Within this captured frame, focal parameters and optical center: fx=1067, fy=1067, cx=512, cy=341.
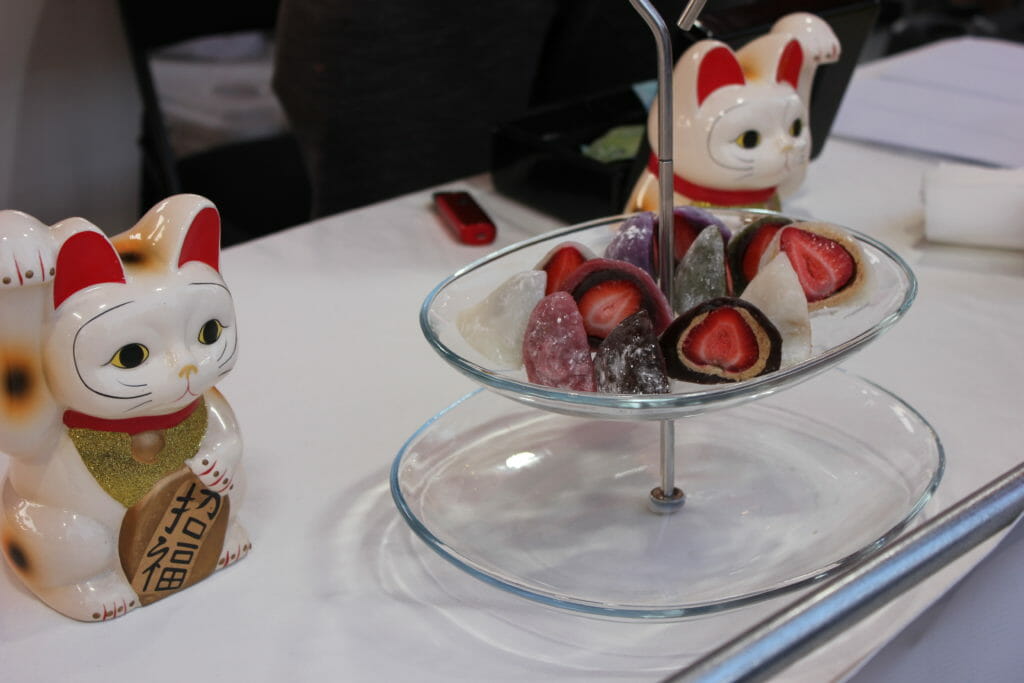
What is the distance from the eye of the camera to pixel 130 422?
0.48 m

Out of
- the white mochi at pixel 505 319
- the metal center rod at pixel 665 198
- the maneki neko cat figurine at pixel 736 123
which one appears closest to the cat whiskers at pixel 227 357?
the white mochi at pixel 505 319

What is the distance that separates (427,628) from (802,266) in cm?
28

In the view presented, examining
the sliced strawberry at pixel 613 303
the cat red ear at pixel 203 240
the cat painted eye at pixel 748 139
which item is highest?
the cat red ear at pixel 203 240

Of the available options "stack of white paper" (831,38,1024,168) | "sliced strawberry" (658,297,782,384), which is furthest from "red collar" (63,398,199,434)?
"stack of white paper" (831,38,1024,168)

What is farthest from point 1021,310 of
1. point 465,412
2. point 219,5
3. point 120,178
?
point 120,178

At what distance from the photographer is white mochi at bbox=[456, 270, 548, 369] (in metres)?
0.54

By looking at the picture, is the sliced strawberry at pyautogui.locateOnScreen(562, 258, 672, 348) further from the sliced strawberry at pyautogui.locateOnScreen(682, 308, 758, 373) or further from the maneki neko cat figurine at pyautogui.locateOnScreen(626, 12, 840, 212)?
the maneki neko cat figurine at pyautogui.locateOnScreen(626, 12, 840, 212)

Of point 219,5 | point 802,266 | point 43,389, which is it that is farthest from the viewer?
point 219,5

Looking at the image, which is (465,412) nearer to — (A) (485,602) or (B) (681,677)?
(A) (485,602)

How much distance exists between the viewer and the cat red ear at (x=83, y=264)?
0.44m

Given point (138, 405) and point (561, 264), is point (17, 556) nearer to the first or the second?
point (138, 405)

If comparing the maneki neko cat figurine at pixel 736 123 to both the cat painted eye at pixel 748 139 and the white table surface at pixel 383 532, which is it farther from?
the white table surface at pixel 383 532

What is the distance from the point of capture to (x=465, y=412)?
65 centimetres

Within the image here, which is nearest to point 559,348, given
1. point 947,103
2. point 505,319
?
point 505,319
